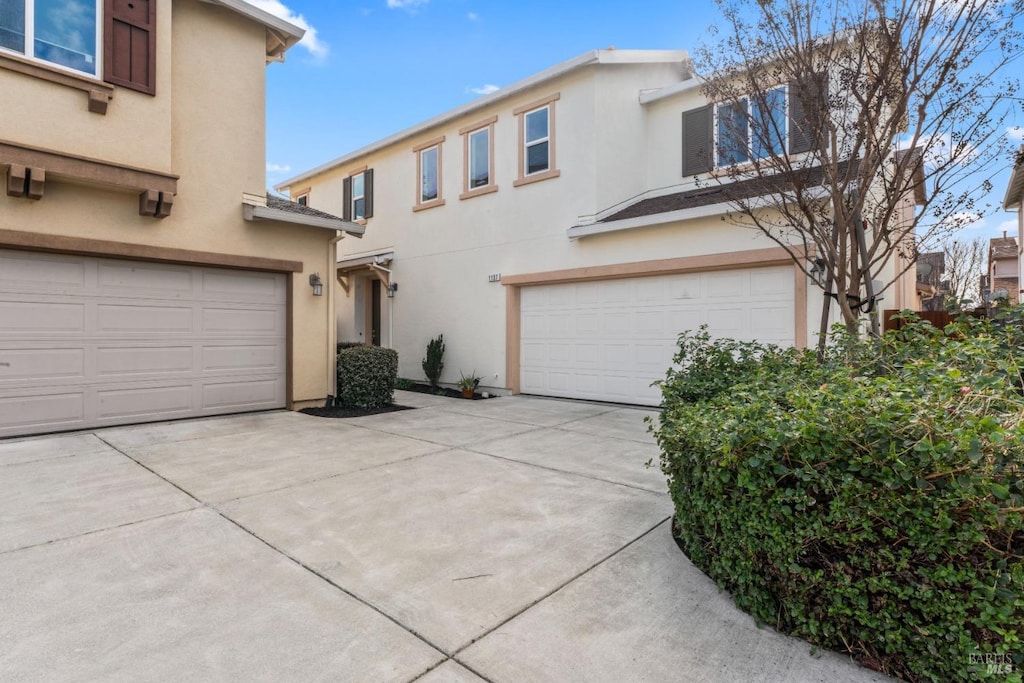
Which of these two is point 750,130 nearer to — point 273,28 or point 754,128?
point 754,128

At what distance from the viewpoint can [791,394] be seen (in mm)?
2639

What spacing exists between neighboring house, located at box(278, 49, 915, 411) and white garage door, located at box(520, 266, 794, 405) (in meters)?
0.02

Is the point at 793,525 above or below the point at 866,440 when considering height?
below

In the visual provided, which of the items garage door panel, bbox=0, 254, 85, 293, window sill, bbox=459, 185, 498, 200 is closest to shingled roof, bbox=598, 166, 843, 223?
window sill, bbox=459, 185, 498, 200

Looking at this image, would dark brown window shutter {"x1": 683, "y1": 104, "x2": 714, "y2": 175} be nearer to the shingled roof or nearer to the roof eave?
the shingled roof

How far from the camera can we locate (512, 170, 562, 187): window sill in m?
9.81

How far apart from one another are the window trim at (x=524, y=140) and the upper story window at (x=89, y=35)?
5991 millimetres

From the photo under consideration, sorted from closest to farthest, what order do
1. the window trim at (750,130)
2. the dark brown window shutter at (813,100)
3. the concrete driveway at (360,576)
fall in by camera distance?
the concrete driveway at (360,576), the dark brown window shutter at (813,100), the window trim at (750,130)

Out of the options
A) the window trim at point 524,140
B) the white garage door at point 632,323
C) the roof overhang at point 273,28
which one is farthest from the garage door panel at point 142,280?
the window trim at point 524,140

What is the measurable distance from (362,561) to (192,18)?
8.23m

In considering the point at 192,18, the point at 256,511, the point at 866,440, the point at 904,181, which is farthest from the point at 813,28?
the point at 192,18

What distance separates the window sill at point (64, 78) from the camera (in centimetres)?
584

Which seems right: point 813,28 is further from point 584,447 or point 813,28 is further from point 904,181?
point 584,447

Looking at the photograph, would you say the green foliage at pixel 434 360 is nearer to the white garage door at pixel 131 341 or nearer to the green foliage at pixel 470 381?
the green foliage at pixel 470 381
